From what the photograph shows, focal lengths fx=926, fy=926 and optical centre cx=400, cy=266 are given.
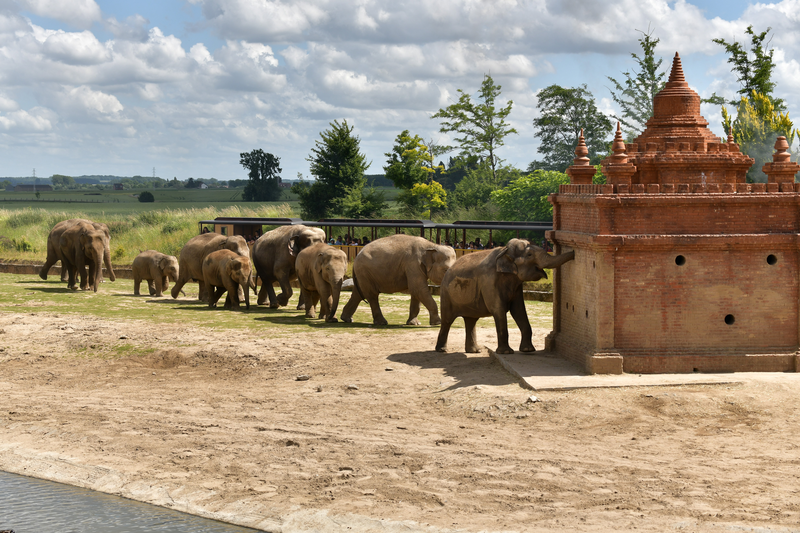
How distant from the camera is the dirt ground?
31.9 feet

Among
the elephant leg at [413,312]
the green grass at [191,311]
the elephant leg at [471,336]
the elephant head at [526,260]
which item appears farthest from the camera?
the elephant leg at [413,312]

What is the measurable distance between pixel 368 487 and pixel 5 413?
6.72m

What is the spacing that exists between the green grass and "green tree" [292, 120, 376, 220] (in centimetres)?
3076

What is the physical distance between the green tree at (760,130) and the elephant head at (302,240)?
24.6 meters

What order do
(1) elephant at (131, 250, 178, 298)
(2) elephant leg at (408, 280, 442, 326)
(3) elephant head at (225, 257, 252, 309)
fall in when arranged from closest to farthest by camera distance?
1. (2) elephant leg at (408, 280, 442, 326)
2. (3) elephant head at (225, 257, 252, 309)
3. (1) elephant at (131, 250, 178, 298)

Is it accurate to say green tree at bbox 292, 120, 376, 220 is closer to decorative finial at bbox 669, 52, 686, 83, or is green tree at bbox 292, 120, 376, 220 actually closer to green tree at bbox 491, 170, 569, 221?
green tree at bbox 491, 170, 569, 221

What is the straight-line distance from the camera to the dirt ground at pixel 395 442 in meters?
9.72

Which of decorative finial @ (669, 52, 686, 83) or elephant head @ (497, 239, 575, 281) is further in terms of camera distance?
decorative finial @ (669, 52, 686, 83)

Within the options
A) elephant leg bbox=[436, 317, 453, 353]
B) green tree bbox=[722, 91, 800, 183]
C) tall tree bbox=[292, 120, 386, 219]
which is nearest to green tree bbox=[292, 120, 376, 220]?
tall tree bbox=[292, 120, 386, 219]

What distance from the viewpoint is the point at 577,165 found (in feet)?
51.8

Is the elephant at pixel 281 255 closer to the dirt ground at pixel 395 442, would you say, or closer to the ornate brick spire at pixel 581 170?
the dirt ground at pixel 395 442

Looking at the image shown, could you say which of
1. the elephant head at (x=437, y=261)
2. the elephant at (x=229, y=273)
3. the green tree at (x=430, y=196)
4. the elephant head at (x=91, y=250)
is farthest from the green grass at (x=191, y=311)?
the green tree at (x=430, y=196)

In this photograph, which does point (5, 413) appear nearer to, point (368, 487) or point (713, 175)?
point (368, 487)

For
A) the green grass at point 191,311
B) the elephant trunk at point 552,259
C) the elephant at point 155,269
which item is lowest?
the green grass at point 191,311
